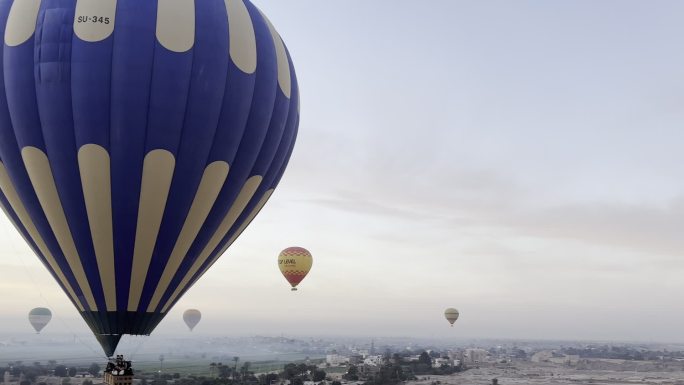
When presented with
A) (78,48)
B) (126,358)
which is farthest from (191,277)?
(78,48)

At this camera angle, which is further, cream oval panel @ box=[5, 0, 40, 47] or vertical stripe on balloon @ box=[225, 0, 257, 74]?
vertical stripe on balloon @ box=[225, 0, 257, 74]

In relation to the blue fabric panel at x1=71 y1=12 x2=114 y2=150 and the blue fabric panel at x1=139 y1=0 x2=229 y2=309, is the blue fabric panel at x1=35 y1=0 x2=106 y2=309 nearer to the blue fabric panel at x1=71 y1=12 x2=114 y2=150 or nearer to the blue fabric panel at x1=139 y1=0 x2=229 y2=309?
the blue fabric panel at x1=71 y1=12 x2=114 y2=150

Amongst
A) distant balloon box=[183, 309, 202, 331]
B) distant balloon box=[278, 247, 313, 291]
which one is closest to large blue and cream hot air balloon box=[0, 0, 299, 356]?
distant balloon box=[278, 247, 313, 291]

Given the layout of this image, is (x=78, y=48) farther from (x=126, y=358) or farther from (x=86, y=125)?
(x=126, y=358)

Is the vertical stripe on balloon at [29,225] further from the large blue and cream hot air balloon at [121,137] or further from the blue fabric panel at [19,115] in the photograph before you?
the blue fabric panel at [19,115]

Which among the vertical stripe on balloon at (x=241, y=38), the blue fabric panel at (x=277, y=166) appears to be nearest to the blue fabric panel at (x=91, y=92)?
the vertical stripe on balloon at (x=241, y=38)

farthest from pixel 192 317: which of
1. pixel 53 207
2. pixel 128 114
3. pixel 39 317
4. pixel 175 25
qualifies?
pixel 175 25
